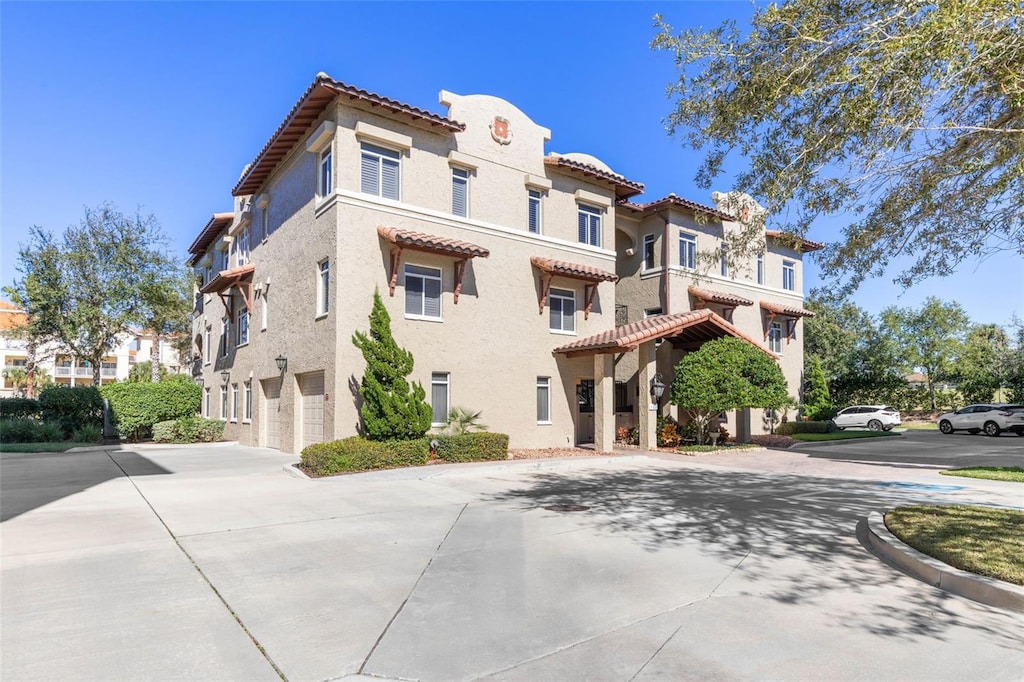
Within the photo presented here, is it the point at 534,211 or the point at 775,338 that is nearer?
the point at 534,211

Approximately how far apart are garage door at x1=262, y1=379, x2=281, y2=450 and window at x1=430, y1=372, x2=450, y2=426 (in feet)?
20.6

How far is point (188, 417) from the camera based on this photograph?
25.8 m

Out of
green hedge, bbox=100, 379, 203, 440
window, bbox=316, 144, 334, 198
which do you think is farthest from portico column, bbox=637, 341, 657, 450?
green hedge, bbox=100, 379, 203, 440

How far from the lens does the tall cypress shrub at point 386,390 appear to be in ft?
49.9

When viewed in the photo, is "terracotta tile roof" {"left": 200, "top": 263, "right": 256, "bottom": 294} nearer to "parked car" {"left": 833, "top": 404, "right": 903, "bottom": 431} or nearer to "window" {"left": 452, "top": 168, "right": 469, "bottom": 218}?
"window" {"left": 452, "top": 168, "right": 469, "bottom": 218}

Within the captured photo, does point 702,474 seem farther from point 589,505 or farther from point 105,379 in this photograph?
point 105,379

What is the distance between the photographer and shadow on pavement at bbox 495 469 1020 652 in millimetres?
5301

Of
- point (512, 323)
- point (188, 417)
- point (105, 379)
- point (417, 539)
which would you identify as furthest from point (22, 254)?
point (105, 379)

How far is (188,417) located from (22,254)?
45.1 feet

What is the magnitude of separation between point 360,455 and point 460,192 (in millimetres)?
8659

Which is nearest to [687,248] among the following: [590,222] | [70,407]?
[590,222]

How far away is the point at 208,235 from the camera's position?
30250mm

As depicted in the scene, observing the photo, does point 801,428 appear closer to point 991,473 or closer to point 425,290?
point 991,473

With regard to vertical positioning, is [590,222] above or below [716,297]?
above
